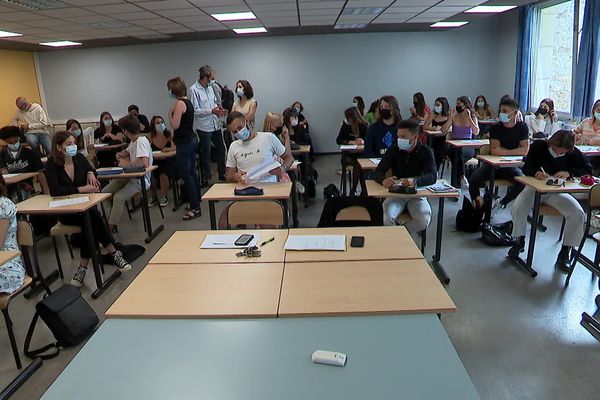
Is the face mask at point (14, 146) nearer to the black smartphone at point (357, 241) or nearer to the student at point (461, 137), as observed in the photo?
the black smartphone at point (357, 241)

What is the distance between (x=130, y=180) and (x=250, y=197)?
206 cm

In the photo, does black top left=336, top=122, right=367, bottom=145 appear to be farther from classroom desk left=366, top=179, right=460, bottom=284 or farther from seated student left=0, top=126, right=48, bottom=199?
seated student left=0, top=126, right=48, bottom=199

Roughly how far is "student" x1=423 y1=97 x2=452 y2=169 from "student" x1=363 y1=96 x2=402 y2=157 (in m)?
1.83

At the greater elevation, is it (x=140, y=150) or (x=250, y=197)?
(x=140, y=150)

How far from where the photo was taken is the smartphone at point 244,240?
89.3 inches

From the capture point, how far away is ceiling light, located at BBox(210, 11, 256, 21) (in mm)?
6000

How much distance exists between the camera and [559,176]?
3.52m

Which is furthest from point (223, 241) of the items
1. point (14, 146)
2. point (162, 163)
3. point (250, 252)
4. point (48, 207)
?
point (14, 146)

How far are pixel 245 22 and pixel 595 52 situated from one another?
5.39m

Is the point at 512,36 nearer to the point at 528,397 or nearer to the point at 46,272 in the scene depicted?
the point at 528,397

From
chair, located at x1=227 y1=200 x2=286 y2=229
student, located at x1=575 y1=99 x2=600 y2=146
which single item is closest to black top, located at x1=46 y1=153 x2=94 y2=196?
chair, located at x1=227 y1=200 x2=286 y2=229

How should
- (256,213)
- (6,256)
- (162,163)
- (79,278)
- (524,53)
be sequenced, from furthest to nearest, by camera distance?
(524,53), (162,163), (79,278), (256,213), (6,256)

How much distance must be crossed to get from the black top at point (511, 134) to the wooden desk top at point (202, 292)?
148 inches

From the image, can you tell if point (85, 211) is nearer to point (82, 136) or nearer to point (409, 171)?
point (409, 171)
